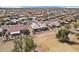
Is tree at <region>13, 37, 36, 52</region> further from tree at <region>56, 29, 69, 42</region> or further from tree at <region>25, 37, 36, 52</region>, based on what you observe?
tree at <region>56, 29, 69, 42</region>

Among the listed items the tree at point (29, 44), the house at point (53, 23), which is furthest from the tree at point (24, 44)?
the house at point (53, 23)

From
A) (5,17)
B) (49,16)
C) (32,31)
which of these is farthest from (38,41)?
(5,17)

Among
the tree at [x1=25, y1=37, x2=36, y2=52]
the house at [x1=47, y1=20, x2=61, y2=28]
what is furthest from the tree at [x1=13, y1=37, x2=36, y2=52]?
the house at [x1=47, y1=20, x2=61, y2=28]

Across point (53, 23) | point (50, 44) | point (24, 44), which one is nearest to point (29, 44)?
point (24, 44)

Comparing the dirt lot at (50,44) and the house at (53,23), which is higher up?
the house at (53,23)

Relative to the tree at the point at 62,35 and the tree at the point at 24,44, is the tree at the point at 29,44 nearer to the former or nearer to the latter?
the tree at the point at 24,44

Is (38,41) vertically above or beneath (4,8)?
beneath

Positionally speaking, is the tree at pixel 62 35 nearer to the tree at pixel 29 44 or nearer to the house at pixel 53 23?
the house at pixel 53 23

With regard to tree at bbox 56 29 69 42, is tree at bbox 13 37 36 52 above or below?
below

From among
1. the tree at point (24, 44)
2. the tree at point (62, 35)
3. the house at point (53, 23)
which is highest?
the house at point (53, 23)
